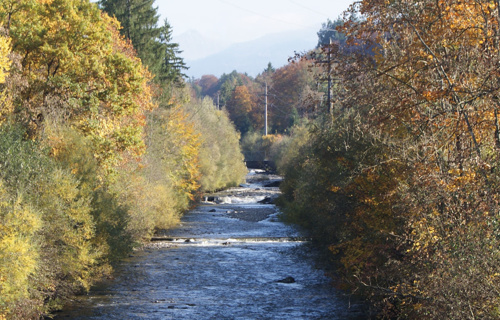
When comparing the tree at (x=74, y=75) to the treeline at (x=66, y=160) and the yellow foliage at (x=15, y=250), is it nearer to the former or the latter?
the treeline at (x=66, y=160)

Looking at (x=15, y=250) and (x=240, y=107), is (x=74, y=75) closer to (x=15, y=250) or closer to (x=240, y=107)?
(x=15, y=250)

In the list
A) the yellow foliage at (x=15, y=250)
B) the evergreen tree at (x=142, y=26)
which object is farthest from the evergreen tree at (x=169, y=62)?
the yellow foliage at (x=15, y=250)

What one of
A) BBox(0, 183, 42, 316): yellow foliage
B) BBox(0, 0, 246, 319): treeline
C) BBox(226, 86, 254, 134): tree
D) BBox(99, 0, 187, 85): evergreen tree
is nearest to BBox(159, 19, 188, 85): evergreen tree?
BBox(99, 0, 187, 85): evergreen tree

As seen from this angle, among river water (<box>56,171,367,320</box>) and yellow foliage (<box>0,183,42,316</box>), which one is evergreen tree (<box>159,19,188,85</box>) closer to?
river water (<box>56,171,367,320</box>)

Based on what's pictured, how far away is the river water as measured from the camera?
19859 millimetres

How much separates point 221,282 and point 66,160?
26.7ft

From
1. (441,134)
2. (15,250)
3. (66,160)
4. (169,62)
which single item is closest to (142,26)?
(169,62)

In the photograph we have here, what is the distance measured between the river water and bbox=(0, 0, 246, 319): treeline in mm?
1223

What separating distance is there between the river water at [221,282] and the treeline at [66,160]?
122cm

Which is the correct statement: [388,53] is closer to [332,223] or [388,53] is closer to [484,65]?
[484,65]

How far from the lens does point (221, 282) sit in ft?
79.8

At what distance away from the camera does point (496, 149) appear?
10.5 m

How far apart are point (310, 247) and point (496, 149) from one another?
66.1 feet

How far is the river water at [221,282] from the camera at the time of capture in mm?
19859
